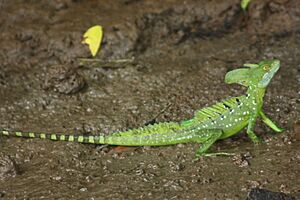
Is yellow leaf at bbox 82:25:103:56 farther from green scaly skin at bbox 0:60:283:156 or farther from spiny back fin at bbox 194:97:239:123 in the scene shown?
spiny back fin at bbox 194:97:239:123

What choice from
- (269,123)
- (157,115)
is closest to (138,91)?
(157,115)

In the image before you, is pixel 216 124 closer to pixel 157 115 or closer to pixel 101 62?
pixel 157 115

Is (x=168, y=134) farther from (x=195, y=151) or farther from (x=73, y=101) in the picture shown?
(x=73, y=101)

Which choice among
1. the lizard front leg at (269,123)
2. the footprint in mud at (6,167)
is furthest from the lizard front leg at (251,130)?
the footprint in mud at (6,167)

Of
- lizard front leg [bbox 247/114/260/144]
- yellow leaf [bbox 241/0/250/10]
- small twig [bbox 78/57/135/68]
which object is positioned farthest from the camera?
yellow leaf [bbox 241/0/250/10]

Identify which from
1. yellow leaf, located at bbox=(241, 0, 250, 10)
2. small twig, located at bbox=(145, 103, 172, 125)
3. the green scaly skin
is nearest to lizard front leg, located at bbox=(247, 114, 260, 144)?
the green scaly skin

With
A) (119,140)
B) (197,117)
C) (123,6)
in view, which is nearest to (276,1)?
(123,6)

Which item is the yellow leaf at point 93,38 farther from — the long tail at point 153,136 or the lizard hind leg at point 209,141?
the lizard hind leg at point 209,141
